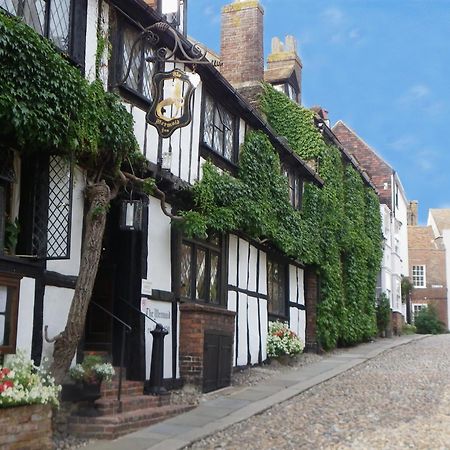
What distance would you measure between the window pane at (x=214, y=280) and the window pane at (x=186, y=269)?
98cm

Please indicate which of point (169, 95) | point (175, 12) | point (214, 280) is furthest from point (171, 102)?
point (214, 280)

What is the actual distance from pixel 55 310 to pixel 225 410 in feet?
9.97

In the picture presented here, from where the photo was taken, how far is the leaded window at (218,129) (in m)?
13.3

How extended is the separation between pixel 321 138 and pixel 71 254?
1271cm

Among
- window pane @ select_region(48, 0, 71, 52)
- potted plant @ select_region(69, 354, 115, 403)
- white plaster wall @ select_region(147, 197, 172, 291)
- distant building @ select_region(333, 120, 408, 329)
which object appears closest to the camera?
potted plant @ select_region(69, 354, 115, 403)

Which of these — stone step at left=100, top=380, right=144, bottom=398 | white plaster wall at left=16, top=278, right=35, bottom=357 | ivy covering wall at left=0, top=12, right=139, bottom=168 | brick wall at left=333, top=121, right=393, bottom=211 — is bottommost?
stone step at left=100, top=380, right=144, bottom=398

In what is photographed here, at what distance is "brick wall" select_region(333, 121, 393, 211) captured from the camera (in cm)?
3366

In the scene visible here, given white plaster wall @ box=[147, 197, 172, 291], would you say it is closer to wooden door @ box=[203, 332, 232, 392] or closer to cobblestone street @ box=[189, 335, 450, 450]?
wooden door @ box=[203, 332, 232, 392]

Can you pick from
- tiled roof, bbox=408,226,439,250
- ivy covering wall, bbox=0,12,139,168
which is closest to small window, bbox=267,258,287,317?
ivy covering wall, bbox=0,12,139,168

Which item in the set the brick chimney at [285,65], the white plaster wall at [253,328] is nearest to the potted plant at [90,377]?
the white plaster wall at [253,328]

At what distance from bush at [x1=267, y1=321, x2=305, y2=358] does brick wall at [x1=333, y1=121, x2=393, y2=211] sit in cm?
1834

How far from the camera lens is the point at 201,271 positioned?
13.1 metres

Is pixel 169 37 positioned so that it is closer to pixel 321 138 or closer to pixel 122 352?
pixel 122 352

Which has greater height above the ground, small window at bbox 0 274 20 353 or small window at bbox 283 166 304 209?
small window at bbox 283 166 304 209
